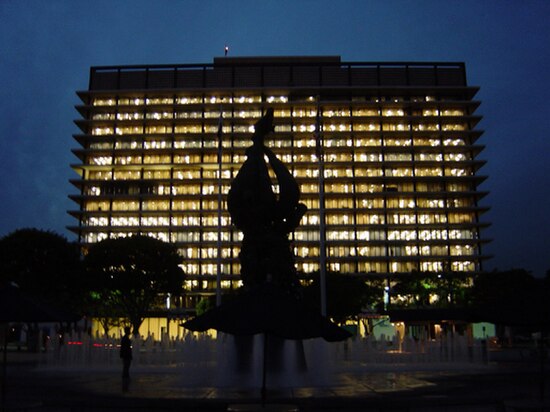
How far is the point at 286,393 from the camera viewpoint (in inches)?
657

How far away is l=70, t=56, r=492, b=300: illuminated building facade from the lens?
102 meters

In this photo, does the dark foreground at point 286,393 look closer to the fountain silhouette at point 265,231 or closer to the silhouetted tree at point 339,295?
the fountain silhouette at point 265,231

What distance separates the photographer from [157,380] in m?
21.5

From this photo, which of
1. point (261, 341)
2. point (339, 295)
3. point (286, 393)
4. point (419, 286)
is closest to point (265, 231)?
point (261, 341)

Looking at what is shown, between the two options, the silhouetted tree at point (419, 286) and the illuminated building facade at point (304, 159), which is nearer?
the silhouetted tree at point (419, 286)

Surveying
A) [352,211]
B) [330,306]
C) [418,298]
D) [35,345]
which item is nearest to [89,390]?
[35,345]

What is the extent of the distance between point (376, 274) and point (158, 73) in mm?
56644

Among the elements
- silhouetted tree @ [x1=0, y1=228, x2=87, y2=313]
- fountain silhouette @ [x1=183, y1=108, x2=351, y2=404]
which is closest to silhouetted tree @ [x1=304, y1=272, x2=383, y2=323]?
silhouetted tree @ [x1=0, y1=228, x2=87, y2=313]

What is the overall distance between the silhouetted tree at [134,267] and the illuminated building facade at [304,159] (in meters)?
40.0

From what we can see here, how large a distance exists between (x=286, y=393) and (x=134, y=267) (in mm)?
43213

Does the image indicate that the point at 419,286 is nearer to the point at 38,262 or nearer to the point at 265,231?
the point at 38,262

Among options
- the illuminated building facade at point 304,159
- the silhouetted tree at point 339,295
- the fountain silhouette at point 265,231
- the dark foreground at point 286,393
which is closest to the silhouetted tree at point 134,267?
the silhouetted tree at point 339,295

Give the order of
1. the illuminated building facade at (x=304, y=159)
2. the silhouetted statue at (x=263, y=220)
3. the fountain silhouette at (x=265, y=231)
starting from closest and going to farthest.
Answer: the fountain silhouette at (x=265, y=231), the silhouetted statue at (x=263, y=220), the illuminated building facade at (x=304, y=159)

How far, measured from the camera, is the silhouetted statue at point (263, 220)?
22.6 metres
